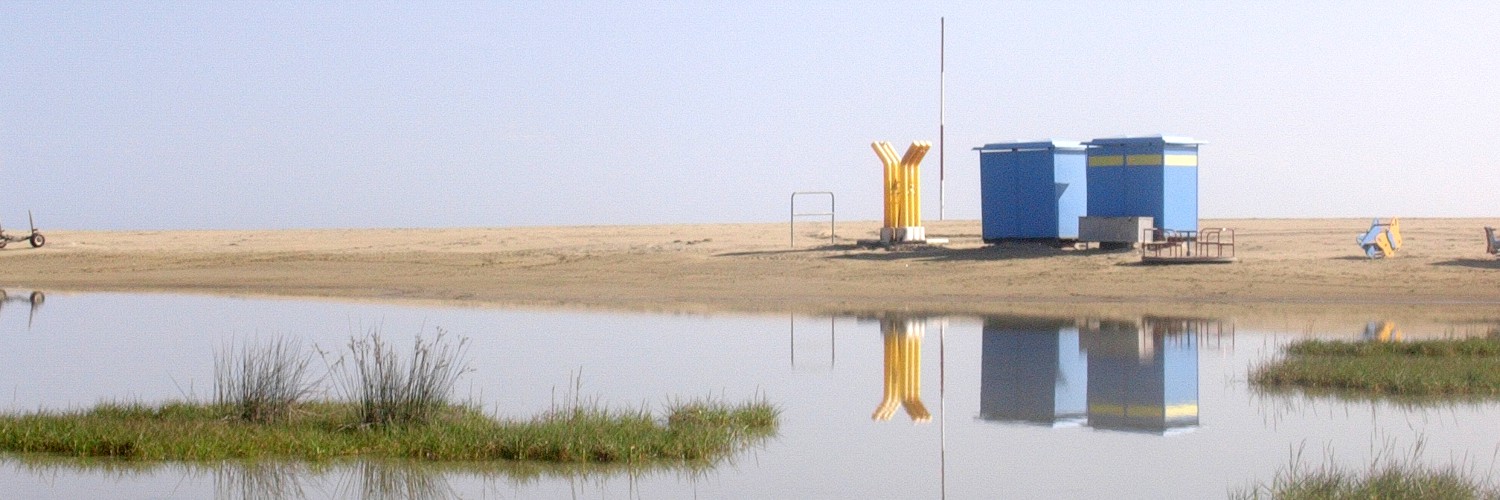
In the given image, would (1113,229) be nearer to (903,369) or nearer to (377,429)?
(903,369)

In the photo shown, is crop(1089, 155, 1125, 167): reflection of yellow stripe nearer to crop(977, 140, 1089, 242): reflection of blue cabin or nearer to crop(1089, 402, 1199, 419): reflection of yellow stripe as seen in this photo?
crop(977, 140, 1089, 242): reflection of blue cabin

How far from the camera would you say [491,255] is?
35.8 meters

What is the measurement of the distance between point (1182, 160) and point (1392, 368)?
16.1 metres

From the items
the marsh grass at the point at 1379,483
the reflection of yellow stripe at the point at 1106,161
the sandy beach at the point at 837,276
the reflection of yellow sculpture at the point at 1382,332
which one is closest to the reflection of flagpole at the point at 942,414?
the marsh grass at the point at 1379,483

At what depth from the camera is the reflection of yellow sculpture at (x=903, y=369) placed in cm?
1366

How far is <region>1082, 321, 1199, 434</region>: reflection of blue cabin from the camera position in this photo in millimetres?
→ 12977

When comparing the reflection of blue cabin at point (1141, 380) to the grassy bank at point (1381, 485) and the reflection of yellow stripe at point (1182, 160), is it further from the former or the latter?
the reflection of yellow stripe at point (1182, 160)

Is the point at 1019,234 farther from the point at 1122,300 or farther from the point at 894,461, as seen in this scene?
the point at 894,461

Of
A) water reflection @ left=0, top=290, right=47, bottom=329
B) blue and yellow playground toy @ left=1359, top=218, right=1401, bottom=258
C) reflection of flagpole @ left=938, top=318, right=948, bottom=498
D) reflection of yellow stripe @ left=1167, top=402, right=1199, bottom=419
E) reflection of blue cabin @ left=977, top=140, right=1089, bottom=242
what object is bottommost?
reflection of yellow stripe @ left=1167, top=402, right=1199, bottom=419

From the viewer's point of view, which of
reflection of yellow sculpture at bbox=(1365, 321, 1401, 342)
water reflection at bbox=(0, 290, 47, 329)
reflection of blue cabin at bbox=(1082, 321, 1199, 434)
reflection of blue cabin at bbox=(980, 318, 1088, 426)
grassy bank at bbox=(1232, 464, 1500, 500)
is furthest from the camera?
water reflection at bbox=(0, 290, 47, 329)

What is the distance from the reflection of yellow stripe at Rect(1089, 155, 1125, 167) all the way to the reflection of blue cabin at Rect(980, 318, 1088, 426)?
995 cm

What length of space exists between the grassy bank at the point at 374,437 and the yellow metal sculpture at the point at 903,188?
22141 millimetres

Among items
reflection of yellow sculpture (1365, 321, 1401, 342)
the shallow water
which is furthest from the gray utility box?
reflection of yellow sculpture (1365, 321, 1401, 342)

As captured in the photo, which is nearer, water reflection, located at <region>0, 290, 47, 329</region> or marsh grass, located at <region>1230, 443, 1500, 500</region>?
marsh grass, located at <region>1230, 443, 1500, 500</region>
